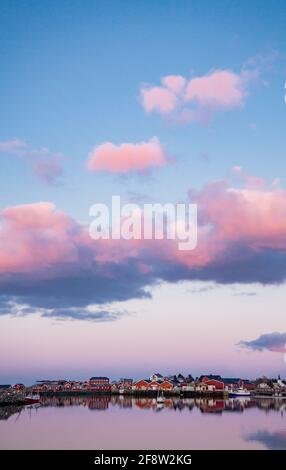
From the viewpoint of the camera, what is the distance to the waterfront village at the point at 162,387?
282ft

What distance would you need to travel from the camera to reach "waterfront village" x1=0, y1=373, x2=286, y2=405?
85875 millimetres

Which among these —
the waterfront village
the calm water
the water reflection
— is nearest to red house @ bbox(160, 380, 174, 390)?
the waterfront village

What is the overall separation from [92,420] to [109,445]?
538 inches

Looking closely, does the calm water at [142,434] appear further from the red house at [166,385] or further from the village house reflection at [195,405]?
the red house at [166,385]

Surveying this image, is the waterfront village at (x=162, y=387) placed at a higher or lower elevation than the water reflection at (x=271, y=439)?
lower

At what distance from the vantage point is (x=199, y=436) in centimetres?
2708

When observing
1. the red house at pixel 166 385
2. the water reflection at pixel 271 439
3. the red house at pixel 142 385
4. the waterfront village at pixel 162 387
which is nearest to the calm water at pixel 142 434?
the water reflection at pixel 271 439

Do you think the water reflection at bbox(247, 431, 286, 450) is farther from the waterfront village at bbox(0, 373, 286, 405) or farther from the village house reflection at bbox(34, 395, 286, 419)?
the waterfront village at bbox(0, 373, 286, 405)

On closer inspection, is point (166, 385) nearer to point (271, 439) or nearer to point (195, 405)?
point (195, 405)

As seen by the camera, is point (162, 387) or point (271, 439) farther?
point (162, 387)

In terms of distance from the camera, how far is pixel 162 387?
91.1 metres

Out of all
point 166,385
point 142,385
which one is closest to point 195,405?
point 166,385
